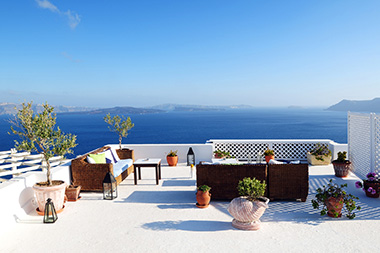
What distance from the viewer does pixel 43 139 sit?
4984 mm

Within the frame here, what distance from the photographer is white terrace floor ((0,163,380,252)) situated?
145 inches

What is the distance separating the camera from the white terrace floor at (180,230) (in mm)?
3682

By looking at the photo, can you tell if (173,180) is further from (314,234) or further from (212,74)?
(212,74)

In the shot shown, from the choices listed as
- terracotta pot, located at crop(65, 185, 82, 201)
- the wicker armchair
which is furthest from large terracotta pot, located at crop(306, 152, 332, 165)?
terracotta pot, located at crop(65, 185, 82, 201)

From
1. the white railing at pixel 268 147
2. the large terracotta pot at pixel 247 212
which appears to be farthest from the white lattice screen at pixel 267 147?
the large terracotta pot at pixel 247 212

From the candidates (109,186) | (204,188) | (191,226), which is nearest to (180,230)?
(191,226)

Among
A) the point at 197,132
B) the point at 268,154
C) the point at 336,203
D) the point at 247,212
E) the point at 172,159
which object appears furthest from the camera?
the point at 197,132

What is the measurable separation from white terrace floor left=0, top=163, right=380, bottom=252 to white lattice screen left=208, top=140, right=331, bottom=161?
4085mm

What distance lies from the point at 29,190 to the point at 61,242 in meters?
1.86

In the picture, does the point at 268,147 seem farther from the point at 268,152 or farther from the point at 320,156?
the point at 320,156

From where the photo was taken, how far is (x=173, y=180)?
290 inches

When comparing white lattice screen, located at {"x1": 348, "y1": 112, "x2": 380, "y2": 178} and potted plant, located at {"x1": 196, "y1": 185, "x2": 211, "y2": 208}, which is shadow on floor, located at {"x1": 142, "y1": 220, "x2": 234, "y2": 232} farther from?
white lattice screen, located at {"x1": 348, "y1": 112, "x2": 380, "y2": 178}

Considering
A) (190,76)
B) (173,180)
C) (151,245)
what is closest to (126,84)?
(190,76)

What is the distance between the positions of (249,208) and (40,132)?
11.8 ft
